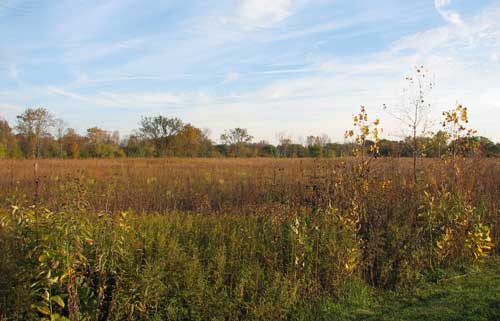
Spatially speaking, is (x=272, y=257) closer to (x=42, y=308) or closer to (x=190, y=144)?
(x=42, y=308)

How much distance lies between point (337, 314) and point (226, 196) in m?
5.01

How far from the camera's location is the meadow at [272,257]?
10.8 feet

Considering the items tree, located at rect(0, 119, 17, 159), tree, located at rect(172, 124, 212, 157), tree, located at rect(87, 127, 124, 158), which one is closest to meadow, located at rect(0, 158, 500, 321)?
tree, located at rect(0, 119, 17, 159)

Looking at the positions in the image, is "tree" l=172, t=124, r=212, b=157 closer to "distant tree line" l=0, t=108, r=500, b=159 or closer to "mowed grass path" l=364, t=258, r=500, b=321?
"distant tree line" l=0, t=108, r=500, b=159

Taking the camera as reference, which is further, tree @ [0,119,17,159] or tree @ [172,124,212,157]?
tree @ [172,124,212,157]

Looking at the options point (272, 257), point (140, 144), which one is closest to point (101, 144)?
point (140, 144)

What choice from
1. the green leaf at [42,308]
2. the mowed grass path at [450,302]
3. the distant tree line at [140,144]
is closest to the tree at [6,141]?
the distant tree line at [140,144]

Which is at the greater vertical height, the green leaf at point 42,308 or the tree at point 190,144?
the tree at point 190,144

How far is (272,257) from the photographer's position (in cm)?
454

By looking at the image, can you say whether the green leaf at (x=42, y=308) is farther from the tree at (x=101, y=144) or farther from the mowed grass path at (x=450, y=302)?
the tree at (x=101, y=144)

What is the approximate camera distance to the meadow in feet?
10.8

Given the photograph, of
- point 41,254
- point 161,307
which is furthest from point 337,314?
point 41,254

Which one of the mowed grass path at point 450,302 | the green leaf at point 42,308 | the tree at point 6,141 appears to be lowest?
the mowed grass path at point 450,302

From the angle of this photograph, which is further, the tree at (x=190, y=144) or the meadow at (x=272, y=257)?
the tree at (x=190, y=144)
